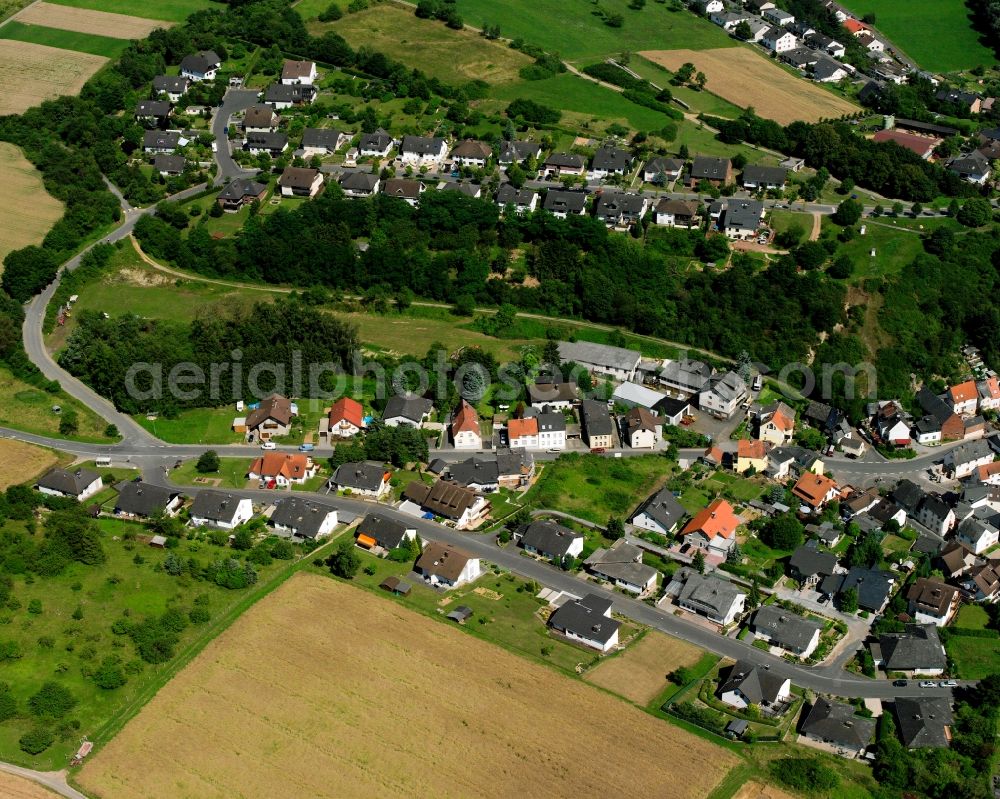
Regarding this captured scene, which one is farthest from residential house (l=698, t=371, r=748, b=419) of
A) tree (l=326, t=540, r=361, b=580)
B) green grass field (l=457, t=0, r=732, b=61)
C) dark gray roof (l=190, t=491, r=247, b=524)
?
green grass field (l=457, t=0, r=732, b=61)

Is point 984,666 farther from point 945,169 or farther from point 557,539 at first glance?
point 945,169

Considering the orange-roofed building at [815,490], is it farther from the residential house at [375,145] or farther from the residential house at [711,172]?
the residential house at [375,145]

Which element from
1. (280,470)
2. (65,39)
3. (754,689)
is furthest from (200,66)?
(754,689)

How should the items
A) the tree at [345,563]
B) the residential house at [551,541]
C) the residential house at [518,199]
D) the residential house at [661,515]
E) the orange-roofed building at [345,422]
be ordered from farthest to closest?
the residential house at [518,199]
the orange-roofed building at [345,422]
the residential house at [661,515]
the residential house at [551,541]
the tree at [345,563]

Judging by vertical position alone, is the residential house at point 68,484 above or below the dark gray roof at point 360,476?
below

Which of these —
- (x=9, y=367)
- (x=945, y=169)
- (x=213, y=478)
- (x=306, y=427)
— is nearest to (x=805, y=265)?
(x=945, y=169)

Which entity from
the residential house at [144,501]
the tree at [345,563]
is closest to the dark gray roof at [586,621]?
the tree at [345,563]

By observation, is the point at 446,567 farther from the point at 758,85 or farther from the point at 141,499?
the point at 758,85
